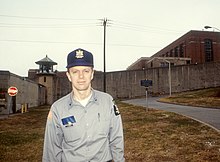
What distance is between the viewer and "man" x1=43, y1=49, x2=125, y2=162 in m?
2.65

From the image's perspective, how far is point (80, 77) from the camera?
2805 mm

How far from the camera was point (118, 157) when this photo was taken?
2.72 metres

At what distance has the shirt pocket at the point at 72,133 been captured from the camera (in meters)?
2.65

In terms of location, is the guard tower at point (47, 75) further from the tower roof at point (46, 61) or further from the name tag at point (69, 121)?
the name tag at point (69, 121)

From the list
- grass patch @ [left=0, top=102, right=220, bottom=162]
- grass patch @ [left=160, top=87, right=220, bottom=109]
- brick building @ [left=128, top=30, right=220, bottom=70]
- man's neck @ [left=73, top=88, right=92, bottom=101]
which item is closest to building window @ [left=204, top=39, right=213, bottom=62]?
brick building @ [left=128, top=30, right=220, bottom=70]

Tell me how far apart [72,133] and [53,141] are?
291 mm

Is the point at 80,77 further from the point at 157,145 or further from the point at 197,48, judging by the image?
the point at 197,48

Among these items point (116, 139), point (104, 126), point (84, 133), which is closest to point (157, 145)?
point (116, 139)

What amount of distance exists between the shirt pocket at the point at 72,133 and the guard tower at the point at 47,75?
41.9 metres

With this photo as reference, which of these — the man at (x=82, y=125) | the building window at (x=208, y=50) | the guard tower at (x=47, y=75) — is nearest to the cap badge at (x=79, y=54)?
the man at (x=82, y=125)

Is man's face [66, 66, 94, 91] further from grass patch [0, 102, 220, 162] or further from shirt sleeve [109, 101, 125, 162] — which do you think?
grass patch [0, 102, 220, 162]

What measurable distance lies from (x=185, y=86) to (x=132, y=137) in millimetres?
40221

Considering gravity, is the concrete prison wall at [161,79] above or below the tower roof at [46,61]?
below

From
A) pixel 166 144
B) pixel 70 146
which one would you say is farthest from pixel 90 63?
pixel 166 144
